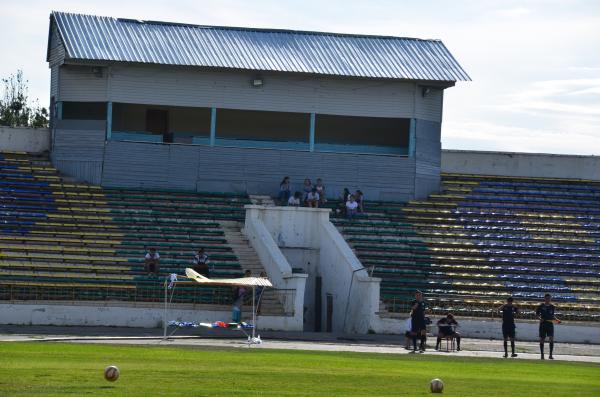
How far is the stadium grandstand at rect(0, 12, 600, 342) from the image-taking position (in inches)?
1667

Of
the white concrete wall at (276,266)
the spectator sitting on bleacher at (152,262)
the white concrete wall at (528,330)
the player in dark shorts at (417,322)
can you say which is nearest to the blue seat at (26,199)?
the spectator sitting on bleacher at (152,262)

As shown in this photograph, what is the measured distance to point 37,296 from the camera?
40.0m

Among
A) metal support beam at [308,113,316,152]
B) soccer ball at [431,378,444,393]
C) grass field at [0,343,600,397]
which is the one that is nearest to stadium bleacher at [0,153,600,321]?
metal support beam at [308,113,316,152]

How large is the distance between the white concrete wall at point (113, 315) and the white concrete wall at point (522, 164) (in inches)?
596

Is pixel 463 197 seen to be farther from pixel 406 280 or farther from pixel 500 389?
pixel 500 389

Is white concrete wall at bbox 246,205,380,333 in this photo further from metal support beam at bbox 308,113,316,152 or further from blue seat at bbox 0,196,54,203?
blue seat at bbox 0,196,54,203

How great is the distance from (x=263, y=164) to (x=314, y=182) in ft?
6.62

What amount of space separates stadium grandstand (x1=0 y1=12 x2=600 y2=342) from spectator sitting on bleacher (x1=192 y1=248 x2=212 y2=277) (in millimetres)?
671

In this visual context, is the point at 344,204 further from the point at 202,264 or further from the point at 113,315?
the point at 113,315

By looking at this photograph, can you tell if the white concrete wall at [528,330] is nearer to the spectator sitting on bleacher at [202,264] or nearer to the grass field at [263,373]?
the spectator sitting on bleacher at [202,264]

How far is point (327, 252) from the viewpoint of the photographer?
1810 inches

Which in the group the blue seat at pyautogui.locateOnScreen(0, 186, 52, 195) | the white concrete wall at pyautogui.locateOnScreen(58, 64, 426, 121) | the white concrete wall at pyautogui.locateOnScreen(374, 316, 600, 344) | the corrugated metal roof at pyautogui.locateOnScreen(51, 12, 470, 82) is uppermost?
the corrugated metal roof at pyautogui.locateOnScreen(51, 12, 470, 82)

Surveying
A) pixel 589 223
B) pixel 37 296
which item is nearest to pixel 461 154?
pixel 589 223

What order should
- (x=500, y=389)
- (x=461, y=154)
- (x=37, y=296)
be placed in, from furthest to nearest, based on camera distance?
(x=461, y=154)
(x=37, y=296)
(x=500, y=389)
